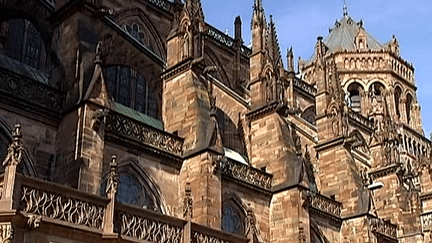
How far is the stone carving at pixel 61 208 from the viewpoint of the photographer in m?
12.0

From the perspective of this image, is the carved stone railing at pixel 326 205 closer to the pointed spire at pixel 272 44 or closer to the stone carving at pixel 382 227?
the stone carving at pixel 382 227

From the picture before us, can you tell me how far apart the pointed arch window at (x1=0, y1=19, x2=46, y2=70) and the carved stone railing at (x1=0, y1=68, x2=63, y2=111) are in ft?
19.1

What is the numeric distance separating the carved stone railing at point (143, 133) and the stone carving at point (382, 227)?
10955 mm

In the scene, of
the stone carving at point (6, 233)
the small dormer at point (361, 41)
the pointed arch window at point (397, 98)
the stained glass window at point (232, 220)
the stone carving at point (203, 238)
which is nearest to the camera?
the stone carving at point (6, 233)

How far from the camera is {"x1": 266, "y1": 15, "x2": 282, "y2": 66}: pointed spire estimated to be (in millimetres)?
27359

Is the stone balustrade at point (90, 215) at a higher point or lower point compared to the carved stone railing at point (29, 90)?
lower

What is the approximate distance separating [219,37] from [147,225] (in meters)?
22.7

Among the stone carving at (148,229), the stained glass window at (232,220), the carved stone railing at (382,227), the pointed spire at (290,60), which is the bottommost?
the stone carving at (148,229)

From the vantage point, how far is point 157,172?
1973 centimetres

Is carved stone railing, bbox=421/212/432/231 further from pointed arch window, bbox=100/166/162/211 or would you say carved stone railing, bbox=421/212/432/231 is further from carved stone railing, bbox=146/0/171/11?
pointed arch window, bbox=100/166/162/211

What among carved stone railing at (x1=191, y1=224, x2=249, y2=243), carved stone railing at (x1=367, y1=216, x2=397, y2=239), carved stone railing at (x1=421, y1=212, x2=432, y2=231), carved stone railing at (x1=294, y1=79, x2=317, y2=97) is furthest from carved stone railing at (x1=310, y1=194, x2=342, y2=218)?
carved stone railing at (x1=294, y1=79, x2=317, y2=97)

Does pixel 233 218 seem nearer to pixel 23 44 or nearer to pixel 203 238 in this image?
pixel 203 238

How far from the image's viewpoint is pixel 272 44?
91.4 feet

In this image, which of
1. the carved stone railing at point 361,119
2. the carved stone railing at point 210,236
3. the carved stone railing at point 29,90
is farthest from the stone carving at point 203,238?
the carved stone railing at point 361,119
